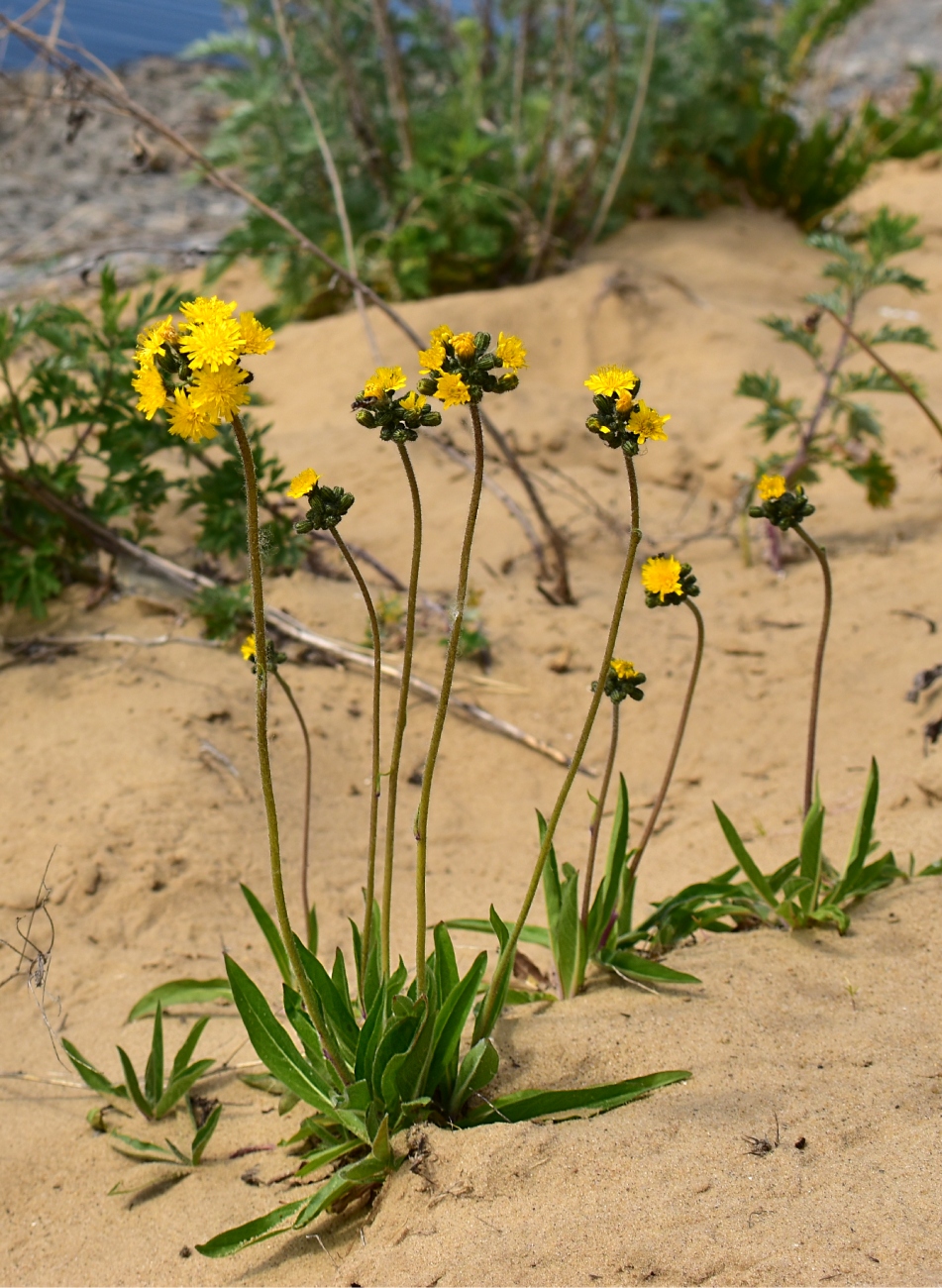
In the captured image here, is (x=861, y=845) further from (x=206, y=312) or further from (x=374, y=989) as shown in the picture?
(x=206, y=312)

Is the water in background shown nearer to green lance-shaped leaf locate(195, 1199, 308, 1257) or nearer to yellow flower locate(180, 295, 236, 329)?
yellow flower locate(180, 295, 236, 329)

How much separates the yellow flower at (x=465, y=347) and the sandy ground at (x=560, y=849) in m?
1.16

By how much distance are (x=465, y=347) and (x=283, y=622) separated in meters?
2.19

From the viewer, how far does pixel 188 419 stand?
4.27ft

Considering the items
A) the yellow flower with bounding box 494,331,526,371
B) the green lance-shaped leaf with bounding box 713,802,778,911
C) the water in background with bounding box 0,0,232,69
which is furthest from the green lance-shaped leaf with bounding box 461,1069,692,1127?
the water in background with bounding box 0,0,232,69

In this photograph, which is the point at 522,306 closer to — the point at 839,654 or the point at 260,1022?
the point at 839,654

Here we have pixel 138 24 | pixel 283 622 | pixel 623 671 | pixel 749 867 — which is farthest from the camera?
pixel 138 24

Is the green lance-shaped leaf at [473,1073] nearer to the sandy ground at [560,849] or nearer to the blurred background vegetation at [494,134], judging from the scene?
the sandy ground at [560,849]

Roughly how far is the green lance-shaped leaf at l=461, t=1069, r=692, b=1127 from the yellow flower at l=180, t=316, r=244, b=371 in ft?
3.94

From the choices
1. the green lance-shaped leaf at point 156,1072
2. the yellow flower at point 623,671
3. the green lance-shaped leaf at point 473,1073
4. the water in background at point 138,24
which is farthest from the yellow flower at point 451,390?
the water in background at point 138,24

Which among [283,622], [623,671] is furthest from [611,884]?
[283,622]

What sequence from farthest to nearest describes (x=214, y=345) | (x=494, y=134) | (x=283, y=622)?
(x=494, y=134)
(x=283, y=622)
(x=214, y=345)

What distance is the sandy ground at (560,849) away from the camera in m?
1.51

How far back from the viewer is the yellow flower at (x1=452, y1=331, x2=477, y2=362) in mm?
1483
